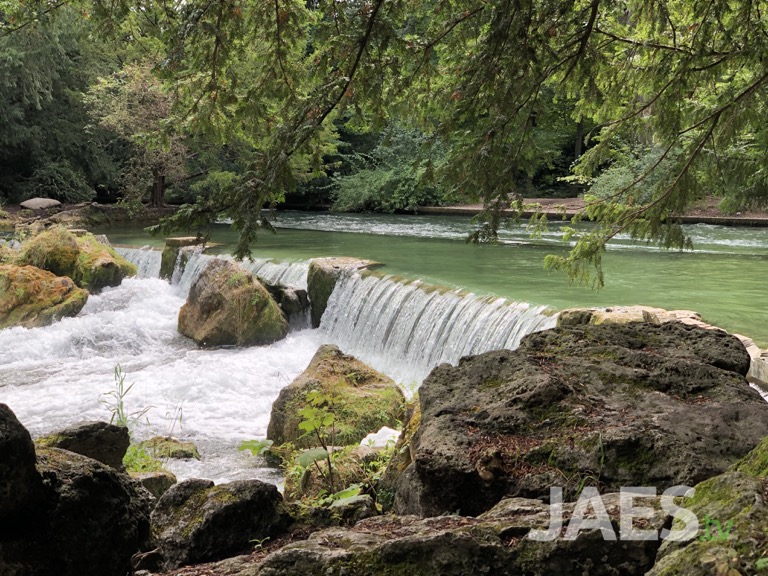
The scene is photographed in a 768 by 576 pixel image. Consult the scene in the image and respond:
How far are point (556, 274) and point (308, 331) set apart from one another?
14.5ft

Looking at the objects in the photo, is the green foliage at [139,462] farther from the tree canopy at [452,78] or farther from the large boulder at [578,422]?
the large boulder at [578,422]

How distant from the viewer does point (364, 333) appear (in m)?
10.8

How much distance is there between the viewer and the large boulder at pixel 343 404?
6.73 m

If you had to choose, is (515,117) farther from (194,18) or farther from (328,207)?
(328,207)

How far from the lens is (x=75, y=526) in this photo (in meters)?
2.07

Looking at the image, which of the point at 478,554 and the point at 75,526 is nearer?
the point at 478,554

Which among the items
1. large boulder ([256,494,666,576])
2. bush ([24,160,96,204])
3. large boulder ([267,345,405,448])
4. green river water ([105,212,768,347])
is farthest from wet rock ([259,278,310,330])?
bush ([24,160,96,204])

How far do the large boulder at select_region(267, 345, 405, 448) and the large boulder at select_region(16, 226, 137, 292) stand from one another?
327 inches

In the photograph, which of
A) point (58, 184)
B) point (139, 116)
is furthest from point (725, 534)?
point (58, 184)

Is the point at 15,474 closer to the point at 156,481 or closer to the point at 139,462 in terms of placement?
the point at 156,481

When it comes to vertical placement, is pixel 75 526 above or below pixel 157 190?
below

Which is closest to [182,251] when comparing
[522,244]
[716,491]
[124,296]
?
[124,296]

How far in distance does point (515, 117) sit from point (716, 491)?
122 inches

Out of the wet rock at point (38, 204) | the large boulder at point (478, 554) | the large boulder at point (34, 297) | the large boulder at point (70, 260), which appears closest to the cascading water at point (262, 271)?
the large boulder at point (70, 260)
